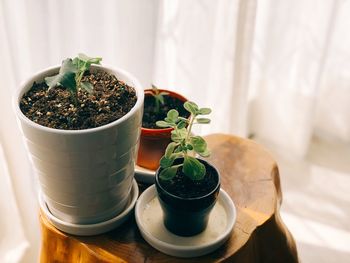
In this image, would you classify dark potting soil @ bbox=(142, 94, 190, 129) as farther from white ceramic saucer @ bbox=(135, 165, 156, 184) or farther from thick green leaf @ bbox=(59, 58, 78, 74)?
thick green leaf @ bbox=(59, 58, 78, 74)

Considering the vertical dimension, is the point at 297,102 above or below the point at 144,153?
below

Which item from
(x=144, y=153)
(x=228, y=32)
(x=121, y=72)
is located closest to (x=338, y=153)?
(x=228, y=32)

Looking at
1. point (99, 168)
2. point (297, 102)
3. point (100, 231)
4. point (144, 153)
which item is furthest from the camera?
point (297, 102)

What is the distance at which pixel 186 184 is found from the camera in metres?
0.78

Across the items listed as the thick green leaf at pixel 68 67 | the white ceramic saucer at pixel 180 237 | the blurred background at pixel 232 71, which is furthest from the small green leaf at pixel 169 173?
the blurred background at pixel 232 71

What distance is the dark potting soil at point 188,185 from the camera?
0.76 metres

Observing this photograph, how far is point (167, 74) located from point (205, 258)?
0.61m

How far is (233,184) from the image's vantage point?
957 mm

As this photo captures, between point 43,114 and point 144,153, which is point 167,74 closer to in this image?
point 144,153

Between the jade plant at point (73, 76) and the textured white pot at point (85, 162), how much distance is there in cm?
6

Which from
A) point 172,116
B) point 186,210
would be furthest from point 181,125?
point 186,210

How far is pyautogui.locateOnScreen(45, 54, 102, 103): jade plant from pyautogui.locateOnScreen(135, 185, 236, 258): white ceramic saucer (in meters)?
0.24

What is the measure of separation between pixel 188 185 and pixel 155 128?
0.17 m

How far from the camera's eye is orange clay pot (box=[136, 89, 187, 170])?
88 centimetres
